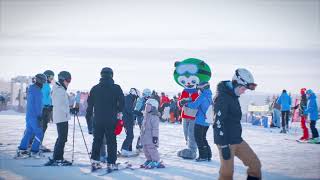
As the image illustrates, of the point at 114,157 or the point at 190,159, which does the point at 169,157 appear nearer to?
the point at 190,159

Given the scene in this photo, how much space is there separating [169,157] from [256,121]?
16.9 m

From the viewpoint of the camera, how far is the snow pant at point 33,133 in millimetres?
9367

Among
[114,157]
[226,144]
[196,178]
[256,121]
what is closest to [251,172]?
[226,144]

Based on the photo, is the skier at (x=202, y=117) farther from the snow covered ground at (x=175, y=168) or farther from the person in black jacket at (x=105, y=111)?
the person in black jacket at (x=105, y=111)

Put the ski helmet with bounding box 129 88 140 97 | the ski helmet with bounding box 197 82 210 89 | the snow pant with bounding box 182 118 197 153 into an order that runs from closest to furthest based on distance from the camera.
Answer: the ski helmet with bounding box 197 82 210 89
the snow pant with bounding box 182 118 197 153
the ski helmet with bounding box 129 88 140 97

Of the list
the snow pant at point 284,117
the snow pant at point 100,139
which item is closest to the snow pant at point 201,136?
the snow pant at point 100,139

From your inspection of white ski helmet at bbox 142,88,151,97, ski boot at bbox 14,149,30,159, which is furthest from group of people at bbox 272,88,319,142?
ski boot at bbox 14,149,30,159

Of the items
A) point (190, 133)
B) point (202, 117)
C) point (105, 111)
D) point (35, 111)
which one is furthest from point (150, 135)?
point (35, 111)

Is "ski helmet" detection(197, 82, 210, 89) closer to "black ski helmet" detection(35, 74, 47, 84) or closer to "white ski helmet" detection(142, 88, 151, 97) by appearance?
"white ski helmet" detection(142, 88, 151, 97)

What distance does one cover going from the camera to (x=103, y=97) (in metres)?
7.92

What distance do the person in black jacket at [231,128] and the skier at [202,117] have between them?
11.7 feet

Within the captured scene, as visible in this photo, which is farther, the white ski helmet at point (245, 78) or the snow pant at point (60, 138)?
the snow pant at point (60, 138)

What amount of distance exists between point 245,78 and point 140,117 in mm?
6021

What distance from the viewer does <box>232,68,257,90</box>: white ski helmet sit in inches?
232
